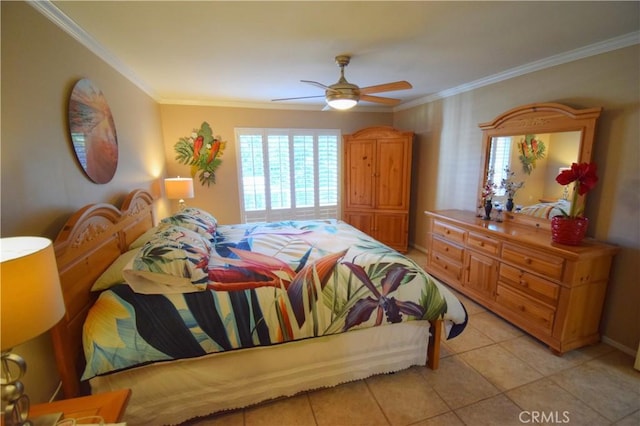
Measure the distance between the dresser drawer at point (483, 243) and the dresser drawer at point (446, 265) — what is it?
1.05ft

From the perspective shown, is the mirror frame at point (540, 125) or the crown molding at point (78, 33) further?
the mirror frame at point (540, 125)

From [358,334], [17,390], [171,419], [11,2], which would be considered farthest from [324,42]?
[171,419]

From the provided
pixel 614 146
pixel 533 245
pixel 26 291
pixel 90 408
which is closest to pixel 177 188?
pixel 90 408

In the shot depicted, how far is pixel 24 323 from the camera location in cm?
81

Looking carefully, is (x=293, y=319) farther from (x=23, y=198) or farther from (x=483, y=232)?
(x=483, y=232)

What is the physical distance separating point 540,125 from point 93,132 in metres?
3.75

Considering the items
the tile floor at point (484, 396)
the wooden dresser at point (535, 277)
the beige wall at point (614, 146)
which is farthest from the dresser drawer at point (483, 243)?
the tile floor at point (484, 396)

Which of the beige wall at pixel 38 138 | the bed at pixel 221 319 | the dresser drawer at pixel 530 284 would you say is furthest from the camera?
the dresser drawer at pixel 530 284

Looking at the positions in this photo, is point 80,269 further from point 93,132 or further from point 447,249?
point 447,249

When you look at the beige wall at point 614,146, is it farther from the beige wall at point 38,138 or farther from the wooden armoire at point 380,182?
the beige wall at point 38,138

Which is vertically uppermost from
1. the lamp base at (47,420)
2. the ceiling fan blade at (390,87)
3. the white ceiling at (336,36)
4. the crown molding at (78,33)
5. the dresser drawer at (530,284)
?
the white ceiling at (336,36)

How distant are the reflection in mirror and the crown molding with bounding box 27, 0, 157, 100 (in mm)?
3778

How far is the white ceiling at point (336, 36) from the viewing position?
5.39ft

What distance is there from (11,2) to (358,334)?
2606 mm
